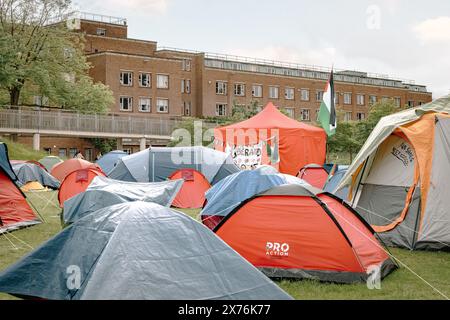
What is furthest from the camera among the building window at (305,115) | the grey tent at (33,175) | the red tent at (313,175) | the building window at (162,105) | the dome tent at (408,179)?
the building window at (305,115)

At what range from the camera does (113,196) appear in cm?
1130

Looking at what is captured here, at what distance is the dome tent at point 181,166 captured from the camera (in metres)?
18.4

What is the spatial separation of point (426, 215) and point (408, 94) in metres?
69.7

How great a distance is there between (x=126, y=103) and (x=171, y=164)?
35020 mm

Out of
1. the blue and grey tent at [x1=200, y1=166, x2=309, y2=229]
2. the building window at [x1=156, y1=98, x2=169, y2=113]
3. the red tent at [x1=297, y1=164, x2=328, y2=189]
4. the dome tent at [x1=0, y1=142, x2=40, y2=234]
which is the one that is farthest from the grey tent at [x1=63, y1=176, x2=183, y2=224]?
the building window at [x1=156, y1=98, x2=169, y2=113]

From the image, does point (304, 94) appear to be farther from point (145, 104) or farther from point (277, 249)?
point (277, 249)

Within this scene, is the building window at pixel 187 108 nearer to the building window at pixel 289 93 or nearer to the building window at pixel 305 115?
the building window at pixel 289 93

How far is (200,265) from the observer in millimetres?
6062

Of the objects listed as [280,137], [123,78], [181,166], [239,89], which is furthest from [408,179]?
[239,89]

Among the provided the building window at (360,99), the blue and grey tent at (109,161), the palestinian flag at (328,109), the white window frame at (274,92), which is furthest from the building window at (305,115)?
the palestinian flag at (328,109)

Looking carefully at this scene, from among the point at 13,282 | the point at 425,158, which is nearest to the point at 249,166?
the point at 425,158

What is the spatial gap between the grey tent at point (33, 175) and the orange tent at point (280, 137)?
23.5 feet

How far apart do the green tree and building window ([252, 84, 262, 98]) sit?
21.6 m

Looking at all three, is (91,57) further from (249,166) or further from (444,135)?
(444,135)
